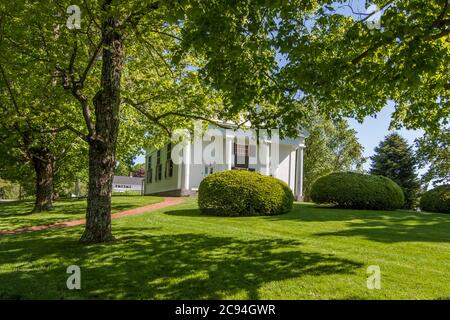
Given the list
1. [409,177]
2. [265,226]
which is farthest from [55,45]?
[409,177]

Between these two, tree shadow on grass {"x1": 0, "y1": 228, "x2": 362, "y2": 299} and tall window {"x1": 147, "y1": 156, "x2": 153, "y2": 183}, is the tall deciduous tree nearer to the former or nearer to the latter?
tree shadow on grass {"x1": 0, "y1": 228, "x2": 362, "y2": 299}

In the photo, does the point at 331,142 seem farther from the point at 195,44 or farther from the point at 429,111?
the point at 195,44

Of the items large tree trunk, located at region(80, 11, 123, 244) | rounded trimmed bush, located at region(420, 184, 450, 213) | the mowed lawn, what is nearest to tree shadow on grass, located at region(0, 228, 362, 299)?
the mowed lawn

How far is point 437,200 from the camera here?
20625 mm

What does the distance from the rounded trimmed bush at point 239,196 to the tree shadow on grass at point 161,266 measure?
5.13 m

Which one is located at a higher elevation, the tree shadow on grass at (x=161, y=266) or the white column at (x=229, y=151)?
the white column at (x=229, y=151)

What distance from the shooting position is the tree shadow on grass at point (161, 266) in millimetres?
5125

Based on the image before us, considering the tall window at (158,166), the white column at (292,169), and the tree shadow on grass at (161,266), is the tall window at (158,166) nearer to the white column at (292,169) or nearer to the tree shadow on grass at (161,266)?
the white column at (292,169)

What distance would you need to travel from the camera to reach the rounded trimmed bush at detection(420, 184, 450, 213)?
2031 cm

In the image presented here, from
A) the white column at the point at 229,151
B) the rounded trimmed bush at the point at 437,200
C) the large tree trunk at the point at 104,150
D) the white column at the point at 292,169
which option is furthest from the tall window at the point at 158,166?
the large tree trunk at the point at 104,150

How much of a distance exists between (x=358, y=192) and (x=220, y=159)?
36.6 ft

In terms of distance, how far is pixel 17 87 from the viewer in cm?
1334

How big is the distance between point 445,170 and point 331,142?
15.0 meters

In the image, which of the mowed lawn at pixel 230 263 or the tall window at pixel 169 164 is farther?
the tall window at pixel 169 164
